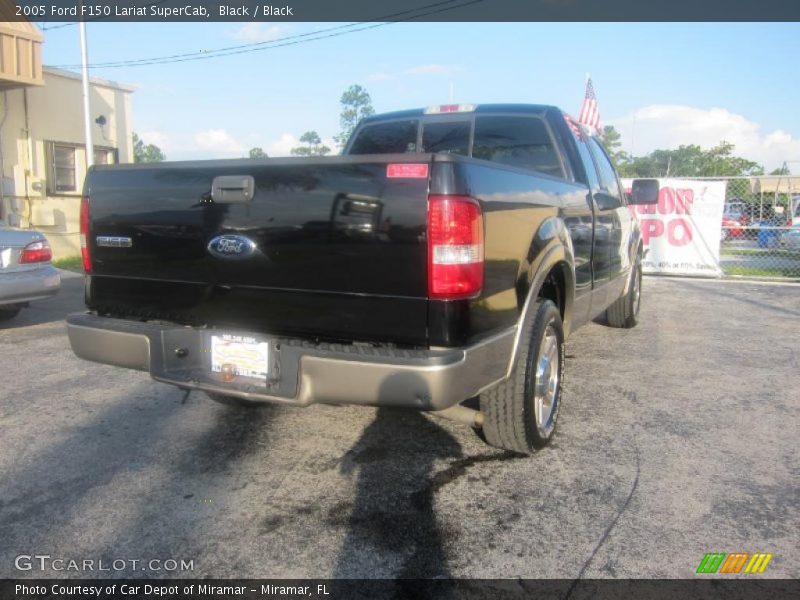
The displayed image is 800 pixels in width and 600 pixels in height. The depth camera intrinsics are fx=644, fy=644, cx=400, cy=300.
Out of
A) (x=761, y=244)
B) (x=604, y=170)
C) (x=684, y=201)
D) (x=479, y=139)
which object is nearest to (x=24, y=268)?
(x=479, y=139)

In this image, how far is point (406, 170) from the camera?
8.27 ft

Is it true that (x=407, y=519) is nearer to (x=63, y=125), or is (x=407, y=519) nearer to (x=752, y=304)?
(x=752, y=304)

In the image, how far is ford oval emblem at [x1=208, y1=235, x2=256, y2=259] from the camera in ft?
9.41

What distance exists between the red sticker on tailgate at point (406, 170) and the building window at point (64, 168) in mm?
13089


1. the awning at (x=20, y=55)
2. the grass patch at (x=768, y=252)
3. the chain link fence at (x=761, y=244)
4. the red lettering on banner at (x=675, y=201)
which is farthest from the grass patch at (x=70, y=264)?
the grass patch at (x=768, y=252)

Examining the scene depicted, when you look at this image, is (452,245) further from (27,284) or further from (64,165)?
(64,165)

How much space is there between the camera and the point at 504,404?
3178mm

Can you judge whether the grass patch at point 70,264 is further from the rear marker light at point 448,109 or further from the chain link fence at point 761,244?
the chain link fence at point 761,244

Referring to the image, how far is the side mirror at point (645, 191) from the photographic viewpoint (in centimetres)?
590

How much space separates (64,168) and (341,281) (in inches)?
530

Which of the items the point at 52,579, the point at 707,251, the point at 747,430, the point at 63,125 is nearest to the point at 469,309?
the point at 52,579

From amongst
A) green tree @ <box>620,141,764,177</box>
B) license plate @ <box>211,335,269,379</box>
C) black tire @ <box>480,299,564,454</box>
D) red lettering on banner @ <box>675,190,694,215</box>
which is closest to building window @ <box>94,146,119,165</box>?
red lettering on banner @ <box>675,190,694,215</box>

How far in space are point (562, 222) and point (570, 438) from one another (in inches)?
48.8

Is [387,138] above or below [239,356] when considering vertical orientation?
above
